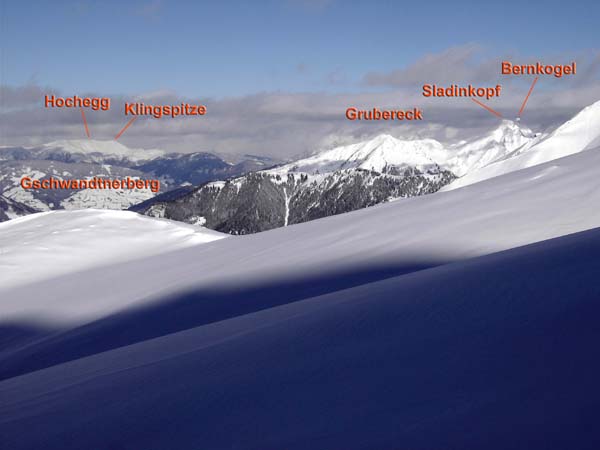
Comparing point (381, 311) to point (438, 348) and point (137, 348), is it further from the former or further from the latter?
point (137, 348)

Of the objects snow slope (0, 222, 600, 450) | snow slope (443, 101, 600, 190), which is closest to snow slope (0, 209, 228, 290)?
snow slope (0, 222, 600, 450)

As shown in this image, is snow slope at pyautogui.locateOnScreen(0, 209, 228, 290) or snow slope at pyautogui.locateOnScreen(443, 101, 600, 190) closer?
snow slope at pyautogui.locateOnScreen(0, 209, 228, 290)

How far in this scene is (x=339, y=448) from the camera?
3.61 m

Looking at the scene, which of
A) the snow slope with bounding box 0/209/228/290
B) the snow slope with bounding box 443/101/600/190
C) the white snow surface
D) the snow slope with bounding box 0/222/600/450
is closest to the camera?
the snow slope with bounding box 0/222/600/450

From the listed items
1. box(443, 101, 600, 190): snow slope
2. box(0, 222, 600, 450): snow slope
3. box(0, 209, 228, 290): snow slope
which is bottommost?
box(0, 222, 600, 450): snow slope

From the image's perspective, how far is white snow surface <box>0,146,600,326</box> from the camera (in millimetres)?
11547

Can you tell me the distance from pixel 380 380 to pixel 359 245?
933cm

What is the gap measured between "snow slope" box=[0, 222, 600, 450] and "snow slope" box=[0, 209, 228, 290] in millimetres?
17042

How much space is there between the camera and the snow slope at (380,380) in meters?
3.55

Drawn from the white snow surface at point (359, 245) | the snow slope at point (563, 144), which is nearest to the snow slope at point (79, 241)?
the white snow surface at point (359, 245)

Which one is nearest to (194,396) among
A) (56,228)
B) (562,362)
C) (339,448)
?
(339,448)

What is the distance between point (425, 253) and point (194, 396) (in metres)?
7.25

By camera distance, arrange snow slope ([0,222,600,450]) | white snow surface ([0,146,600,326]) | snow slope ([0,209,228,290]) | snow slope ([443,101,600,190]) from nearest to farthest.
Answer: snow slope ([0,222,600,450]), white snow surface ([0,146,600,326]), snow slope ([0,209,228,290]), snow slope ([443,101,600,190])

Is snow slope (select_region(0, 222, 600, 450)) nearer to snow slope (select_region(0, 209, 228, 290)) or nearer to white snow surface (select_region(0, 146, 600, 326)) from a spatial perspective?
white snow surface (select_region(0, 146, 600, 326))
